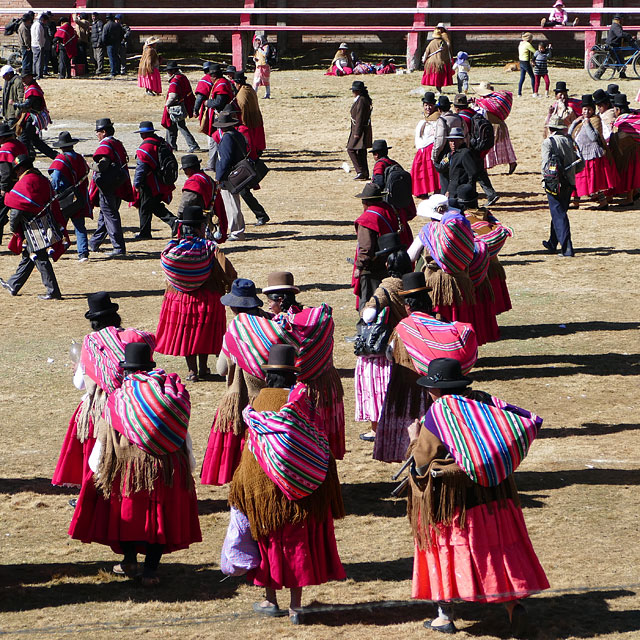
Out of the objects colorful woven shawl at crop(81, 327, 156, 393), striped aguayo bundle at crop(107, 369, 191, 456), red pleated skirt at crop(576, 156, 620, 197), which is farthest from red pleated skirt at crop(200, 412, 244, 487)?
red pleated skirt at crop(576, 156, 620, 197)

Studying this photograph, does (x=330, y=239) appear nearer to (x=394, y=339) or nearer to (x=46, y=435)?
(x=46, y=435)

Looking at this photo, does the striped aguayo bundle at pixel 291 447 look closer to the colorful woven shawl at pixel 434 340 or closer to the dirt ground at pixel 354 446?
the dirt ground at pixel 354 446

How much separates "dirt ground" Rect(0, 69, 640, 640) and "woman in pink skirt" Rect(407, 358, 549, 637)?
0.43m

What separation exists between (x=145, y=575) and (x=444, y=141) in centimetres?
1143

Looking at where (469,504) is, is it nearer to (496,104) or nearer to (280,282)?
(280,282)

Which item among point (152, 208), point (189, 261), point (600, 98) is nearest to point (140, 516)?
point (189, 261)

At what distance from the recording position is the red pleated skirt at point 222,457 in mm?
7898

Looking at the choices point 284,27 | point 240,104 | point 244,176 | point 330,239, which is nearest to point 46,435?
point 244,176

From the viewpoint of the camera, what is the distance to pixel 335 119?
26734 mm

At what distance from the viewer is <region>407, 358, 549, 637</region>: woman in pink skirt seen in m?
6.10

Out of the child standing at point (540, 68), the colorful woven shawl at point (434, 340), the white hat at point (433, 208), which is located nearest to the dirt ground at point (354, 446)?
the colorful woven shawl at point (434, 340)

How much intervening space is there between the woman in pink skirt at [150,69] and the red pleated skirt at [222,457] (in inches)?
836

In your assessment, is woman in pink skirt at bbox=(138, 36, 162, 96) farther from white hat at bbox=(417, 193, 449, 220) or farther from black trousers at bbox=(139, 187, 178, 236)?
white hat at bbox=(417, 193, 449, 220)

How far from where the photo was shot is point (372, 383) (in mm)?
9086
